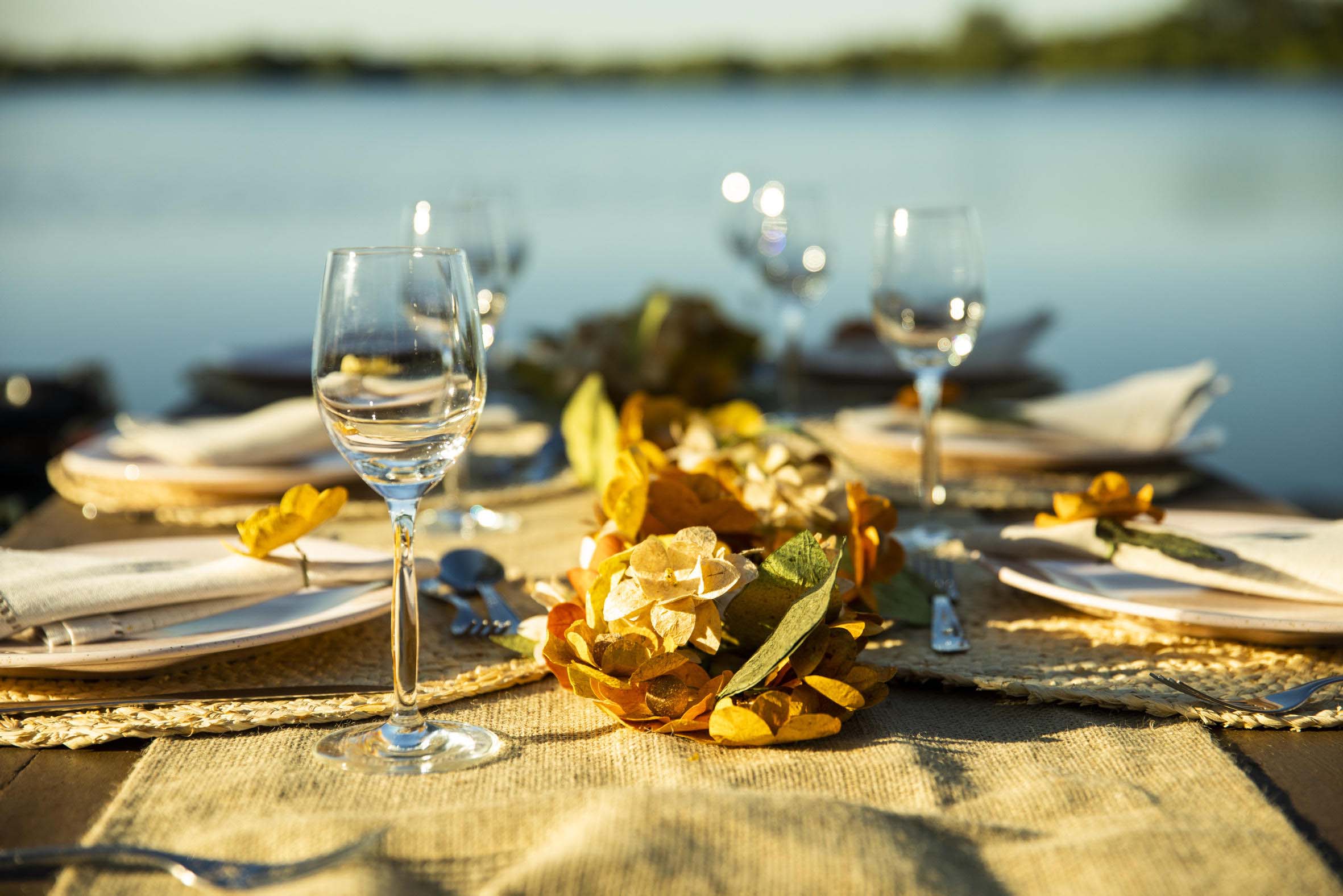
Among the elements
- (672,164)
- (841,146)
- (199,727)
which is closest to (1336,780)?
(199,727)

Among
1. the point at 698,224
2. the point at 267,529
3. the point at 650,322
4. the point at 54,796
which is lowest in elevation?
the point at 54,796

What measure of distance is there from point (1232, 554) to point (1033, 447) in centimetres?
62

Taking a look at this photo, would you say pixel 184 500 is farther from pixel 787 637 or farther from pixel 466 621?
pixel 787 637

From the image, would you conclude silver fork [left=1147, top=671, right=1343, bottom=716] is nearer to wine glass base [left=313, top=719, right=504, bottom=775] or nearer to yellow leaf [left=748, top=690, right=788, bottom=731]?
yellow leaf [left=748, top=690, right=788, bottom=731]

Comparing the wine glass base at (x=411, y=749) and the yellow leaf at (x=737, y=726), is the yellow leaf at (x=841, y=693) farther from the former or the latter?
the wine glass base at (x=411, y=749)

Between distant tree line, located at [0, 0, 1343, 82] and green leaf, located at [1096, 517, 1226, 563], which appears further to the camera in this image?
distant tree line, located at [0, 0, 1343, 82]

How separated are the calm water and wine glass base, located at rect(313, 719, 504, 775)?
2.67 feet

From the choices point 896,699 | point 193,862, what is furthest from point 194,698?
point 896,699

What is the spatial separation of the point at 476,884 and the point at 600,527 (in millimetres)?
417

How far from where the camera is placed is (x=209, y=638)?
919 mm

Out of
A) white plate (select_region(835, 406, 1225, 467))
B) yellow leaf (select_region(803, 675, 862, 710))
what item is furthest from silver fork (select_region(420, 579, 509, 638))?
white plate (select_region(835, 406, 1225, 467))

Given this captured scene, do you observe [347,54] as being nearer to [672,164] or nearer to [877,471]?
[672,164]

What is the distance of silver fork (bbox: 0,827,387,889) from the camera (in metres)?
0.62

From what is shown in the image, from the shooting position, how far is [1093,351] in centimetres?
536
